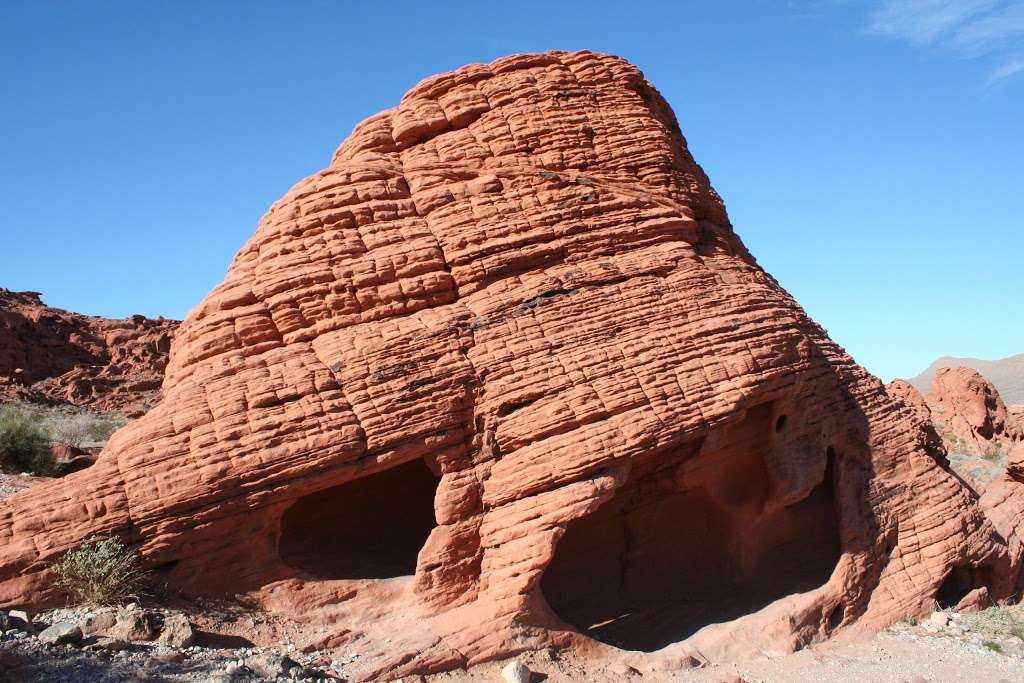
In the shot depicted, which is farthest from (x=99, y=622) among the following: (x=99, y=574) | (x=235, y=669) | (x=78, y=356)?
(x=78, y=356)

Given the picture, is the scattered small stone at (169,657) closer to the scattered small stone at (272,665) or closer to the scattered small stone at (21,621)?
the scattered small stone at (272,665)

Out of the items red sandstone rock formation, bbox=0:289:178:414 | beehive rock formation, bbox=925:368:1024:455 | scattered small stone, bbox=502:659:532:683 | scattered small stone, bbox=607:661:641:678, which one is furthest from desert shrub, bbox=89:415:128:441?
beehive rock formation, bbox=925:368:1024:455

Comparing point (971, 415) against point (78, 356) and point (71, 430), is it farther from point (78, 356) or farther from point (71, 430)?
point (78, 356)

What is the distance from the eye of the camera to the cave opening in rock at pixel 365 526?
10578mm

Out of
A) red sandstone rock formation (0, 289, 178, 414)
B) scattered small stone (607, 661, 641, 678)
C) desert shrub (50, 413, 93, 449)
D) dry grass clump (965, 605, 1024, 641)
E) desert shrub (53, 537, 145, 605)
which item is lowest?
dry grass clump (965, 605, 1024, 641)

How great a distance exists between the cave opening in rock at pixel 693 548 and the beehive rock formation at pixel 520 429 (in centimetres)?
5

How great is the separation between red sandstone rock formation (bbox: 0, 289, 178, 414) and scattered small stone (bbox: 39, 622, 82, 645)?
26.5 metres

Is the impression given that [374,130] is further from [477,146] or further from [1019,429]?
[1019,429]

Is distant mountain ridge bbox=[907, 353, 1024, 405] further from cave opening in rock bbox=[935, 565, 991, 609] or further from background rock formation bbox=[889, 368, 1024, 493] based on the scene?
cave opening in rock bbox=[935, 565, 991, 609]

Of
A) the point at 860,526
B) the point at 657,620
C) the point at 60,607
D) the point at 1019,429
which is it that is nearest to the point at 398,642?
the point at 60,607

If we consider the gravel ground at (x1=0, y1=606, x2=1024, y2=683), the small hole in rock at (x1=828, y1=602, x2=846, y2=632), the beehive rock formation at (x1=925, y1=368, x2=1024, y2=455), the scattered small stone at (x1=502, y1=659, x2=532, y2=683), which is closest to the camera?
the gravel ground at (x1=0, y1=606, x2=1024, y2=683)

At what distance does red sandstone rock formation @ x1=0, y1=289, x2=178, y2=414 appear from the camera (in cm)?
3550

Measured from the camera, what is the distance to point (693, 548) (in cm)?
1270

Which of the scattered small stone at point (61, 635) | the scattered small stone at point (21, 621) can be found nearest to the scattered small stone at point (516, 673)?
the scattered small stone at point (61, 635)
